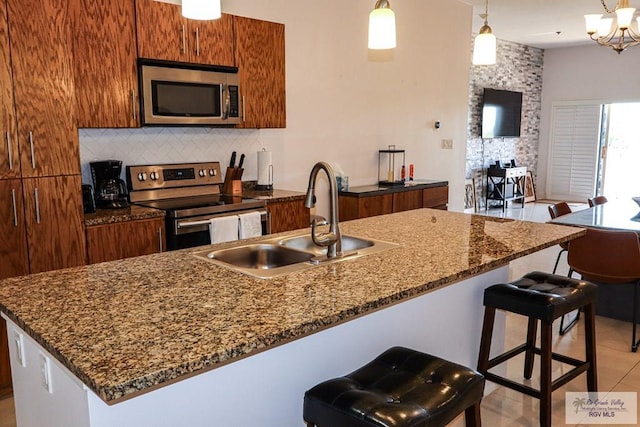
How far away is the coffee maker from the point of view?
3.39 metres

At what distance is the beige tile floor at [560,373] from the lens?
8.45ft

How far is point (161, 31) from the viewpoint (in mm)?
3363

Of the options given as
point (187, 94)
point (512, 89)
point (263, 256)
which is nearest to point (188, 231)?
point (187, 94)

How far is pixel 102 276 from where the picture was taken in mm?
1811

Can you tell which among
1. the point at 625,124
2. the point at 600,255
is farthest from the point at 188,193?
the point at 625,124

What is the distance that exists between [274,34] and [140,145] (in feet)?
4.35

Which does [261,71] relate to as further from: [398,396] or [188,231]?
[398,396]

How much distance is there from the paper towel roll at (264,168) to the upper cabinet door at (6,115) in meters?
1.88

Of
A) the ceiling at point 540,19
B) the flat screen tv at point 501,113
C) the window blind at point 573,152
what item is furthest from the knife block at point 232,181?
the window blind at point 573,152

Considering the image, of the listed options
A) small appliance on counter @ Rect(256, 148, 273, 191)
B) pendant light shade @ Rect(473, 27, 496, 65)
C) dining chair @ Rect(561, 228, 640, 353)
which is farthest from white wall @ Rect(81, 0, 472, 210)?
dining chair @ Rect(561, 228, 640, 353)

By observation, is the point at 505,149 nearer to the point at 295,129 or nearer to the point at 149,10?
the point at 295,129

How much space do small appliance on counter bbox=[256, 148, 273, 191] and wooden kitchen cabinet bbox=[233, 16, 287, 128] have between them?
253mm

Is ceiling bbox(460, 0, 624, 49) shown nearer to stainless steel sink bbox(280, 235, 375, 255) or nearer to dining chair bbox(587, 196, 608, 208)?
dining chair bbox(587, 196, 608, 208)

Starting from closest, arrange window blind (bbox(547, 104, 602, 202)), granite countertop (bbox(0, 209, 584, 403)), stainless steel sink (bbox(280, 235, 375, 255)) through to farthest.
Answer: granite countertop (bbox(0, 209, 584, 403))
stainless steel sink (bbox(280, 235, 375, 255))
window blind (bbox(547, 104, 602, 202))
